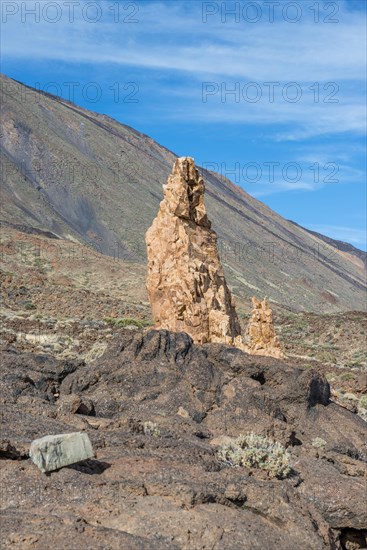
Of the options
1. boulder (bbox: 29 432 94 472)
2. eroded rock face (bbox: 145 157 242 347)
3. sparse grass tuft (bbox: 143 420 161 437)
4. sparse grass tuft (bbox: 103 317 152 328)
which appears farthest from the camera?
sparse grass tuft (bbox: 103 317 152 328)

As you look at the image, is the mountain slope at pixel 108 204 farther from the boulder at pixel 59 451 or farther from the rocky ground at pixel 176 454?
the boulder at pixel 59 451

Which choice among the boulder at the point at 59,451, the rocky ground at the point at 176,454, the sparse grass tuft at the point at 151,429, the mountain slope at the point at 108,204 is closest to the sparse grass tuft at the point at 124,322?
the rocky ground at the point at 176,454

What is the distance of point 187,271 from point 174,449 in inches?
402

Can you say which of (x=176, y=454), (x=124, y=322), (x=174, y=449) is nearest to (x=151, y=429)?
(x=174, y=449)

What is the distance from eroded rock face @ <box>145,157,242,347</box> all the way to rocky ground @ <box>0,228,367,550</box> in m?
2.42

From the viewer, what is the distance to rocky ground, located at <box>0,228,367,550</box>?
600cm

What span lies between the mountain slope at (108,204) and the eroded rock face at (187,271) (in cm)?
5567

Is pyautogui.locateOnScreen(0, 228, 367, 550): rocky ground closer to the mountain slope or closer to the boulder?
the boulder

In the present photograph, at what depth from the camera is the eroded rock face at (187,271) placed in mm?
17703

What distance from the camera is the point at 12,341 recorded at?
77.2 ft

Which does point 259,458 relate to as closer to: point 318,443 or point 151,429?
point 151,429

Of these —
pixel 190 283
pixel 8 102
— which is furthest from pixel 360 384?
pixel 8 102

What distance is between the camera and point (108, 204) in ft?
328

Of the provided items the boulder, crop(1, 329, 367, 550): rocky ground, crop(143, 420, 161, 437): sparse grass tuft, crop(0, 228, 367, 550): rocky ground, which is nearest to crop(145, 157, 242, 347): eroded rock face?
crop(0, 228, 367, 550): rocky ground
